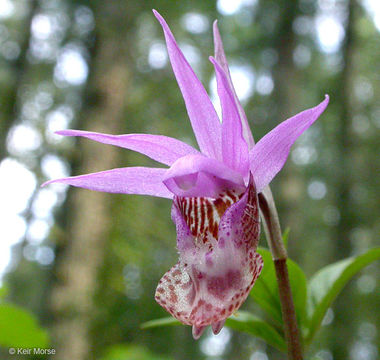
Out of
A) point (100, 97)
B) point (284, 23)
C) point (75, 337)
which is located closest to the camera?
point (75, 337)

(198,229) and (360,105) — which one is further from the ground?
(360,105)

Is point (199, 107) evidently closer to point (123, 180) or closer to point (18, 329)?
point (123, 180)

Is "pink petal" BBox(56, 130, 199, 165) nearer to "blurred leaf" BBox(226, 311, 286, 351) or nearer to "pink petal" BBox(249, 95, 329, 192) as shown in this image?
"pink petal" BBox(249, 95, 329, 192)

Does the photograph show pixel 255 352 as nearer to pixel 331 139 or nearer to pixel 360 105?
pixel 331 139

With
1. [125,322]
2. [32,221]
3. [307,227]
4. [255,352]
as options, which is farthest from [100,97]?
[32,221]

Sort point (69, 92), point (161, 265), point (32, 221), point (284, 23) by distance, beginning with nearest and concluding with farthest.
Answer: point (284, 23) < point (161, 265) < point (69, 92) < point (32, 221)

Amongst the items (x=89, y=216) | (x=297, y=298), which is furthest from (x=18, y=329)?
(x=89, y=216)
